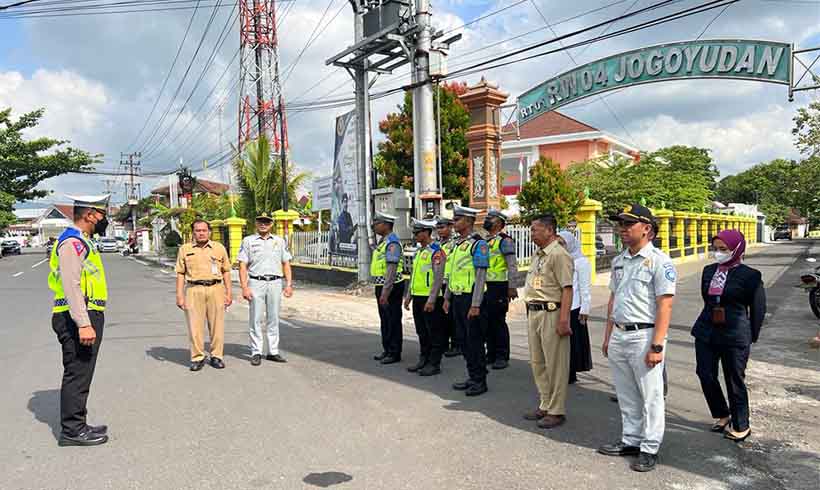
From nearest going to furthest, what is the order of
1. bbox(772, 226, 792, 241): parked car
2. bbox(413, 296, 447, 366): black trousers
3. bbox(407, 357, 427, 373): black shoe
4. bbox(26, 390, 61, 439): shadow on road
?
bbox(26, 390, 61, 439): shadow on road → bbox(413, 296, 447, 366): black trousers → bbox(407, 357, 427, 373): black shoe → bbox(772, 226, 792, 241): parked car

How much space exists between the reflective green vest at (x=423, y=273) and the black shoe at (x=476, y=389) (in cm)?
124

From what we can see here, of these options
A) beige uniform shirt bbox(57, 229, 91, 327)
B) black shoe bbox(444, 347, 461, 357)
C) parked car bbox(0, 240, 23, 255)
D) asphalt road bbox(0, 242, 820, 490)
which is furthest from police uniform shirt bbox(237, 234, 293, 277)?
parked car bbox(0, 240, 23, 255)

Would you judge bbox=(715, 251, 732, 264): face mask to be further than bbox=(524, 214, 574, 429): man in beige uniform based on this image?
No

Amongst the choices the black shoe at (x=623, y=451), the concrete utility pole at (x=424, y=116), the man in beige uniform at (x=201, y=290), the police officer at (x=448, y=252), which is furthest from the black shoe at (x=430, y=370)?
the concrete utility pole at (x=424, y=116)

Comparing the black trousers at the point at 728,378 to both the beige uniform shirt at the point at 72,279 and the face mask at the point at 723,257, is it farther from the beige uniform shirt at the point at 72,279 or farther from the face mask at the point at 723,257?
the beige uniform shirt at the point at 72,279

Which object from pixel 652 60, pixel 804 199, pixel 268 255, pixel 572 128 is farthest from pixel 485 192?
pixel 572 128

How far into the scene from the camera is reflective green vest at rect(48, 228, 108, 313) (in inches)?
172

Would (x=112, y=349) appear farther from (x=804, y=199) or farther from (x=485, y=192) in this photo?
(x=804, y=199)

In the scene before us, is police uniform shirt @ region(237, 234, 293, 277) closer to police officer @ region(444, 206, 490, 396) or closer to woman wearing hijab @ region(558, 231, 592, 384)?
police officer @ region(444, 206, 490, 396)

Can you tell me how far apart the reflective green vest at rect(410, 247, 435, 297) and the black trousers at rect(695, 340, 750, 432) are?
9.15 feet

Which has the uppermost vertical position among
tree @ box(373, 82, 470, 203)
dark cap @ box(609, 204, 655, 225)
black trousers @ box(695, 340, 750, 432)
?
tree @ box(373, 82, 470, 203)

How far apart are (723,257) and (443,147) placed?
767 inches

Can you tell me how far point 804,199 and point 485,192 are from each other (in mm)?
19662

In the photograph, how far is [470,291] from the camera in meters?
5.69
